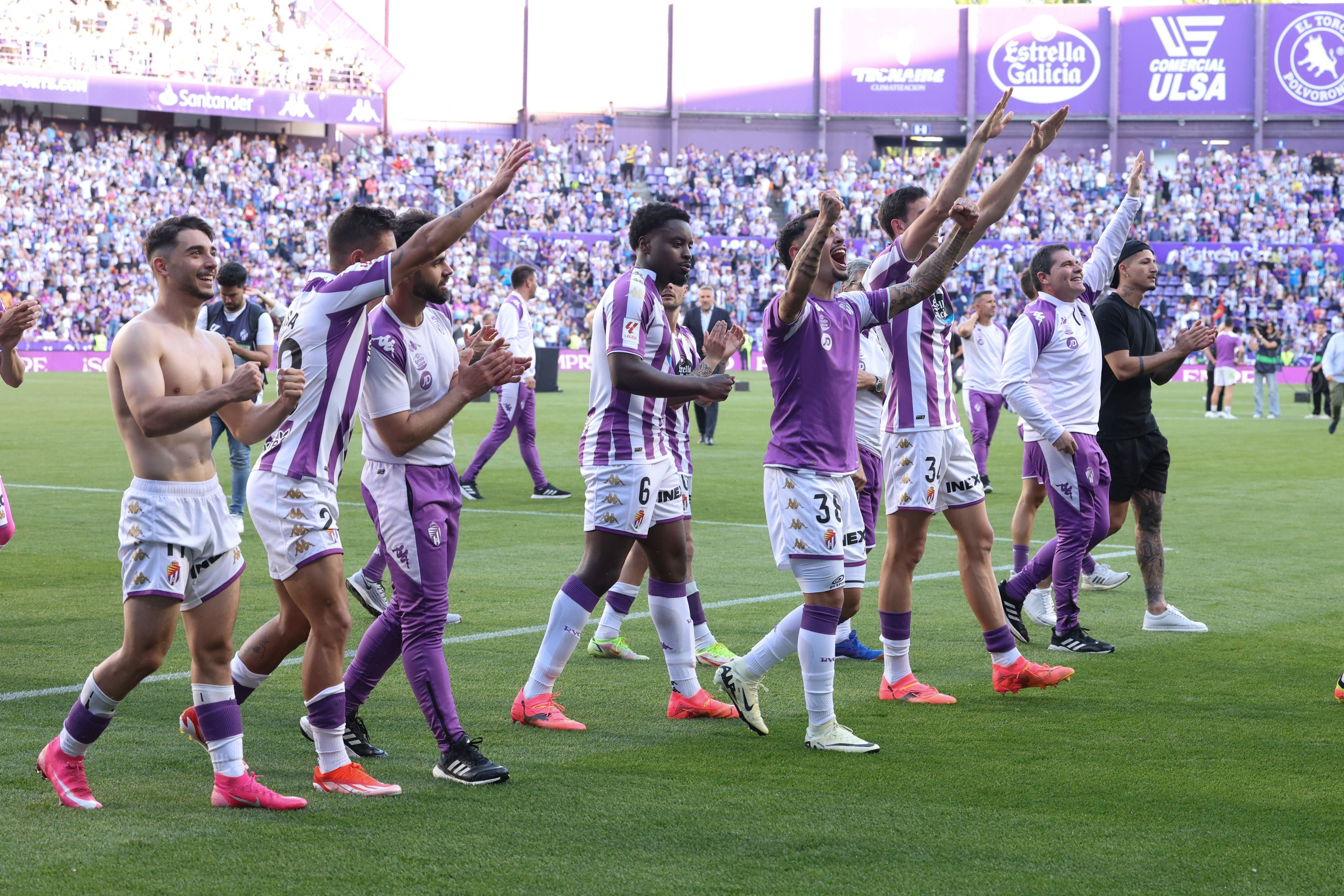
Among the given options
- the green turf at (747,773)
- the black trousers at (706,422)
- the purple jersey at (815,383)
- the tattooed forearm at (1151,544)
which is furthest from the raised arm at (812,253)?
the black trousers at (706,422)

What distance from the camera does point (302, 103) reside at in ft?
172

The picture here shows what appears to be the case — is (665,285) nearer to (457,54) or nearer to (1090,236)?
(1090,236)

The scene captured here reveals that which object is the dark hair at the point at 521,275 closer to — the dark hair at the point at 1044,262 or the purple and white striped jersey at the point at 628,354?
the dark hair at the point at 1044,262

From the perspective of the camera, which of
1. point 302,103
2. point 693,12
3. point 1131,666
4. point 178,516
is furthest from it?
point 693,12

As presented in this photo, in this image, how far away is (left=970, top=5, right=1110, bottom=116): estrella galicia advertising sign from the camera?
60062 millimetres

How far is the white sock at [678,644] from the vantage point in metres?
6.29

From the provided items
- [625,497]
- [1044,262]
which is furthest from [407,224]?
[1044,262]

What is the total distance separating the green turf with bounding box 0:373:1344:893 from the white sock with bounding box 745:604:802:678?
321 mm

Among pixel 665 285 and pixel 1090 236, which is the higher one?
pixel 1090 236

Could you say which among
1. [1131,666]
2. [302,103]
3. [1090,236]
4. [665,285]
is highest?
[302,103]

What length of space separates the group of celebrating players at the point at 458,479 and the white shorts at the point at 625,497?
0.01 metres

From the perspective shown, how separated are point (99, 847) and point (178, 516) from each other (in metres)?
1.05

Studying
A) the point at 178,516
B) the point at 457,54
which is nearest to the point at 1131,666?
the point at 178,516

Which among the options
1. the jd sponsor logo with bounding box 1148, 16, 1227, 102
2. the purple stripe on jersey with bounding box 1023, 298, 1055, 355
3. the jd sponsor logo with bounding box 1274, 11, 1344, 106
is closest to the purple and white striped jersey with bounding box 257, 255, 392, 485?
the purple stripe on jersey with bounding box 1023, 298, 1055, 355
